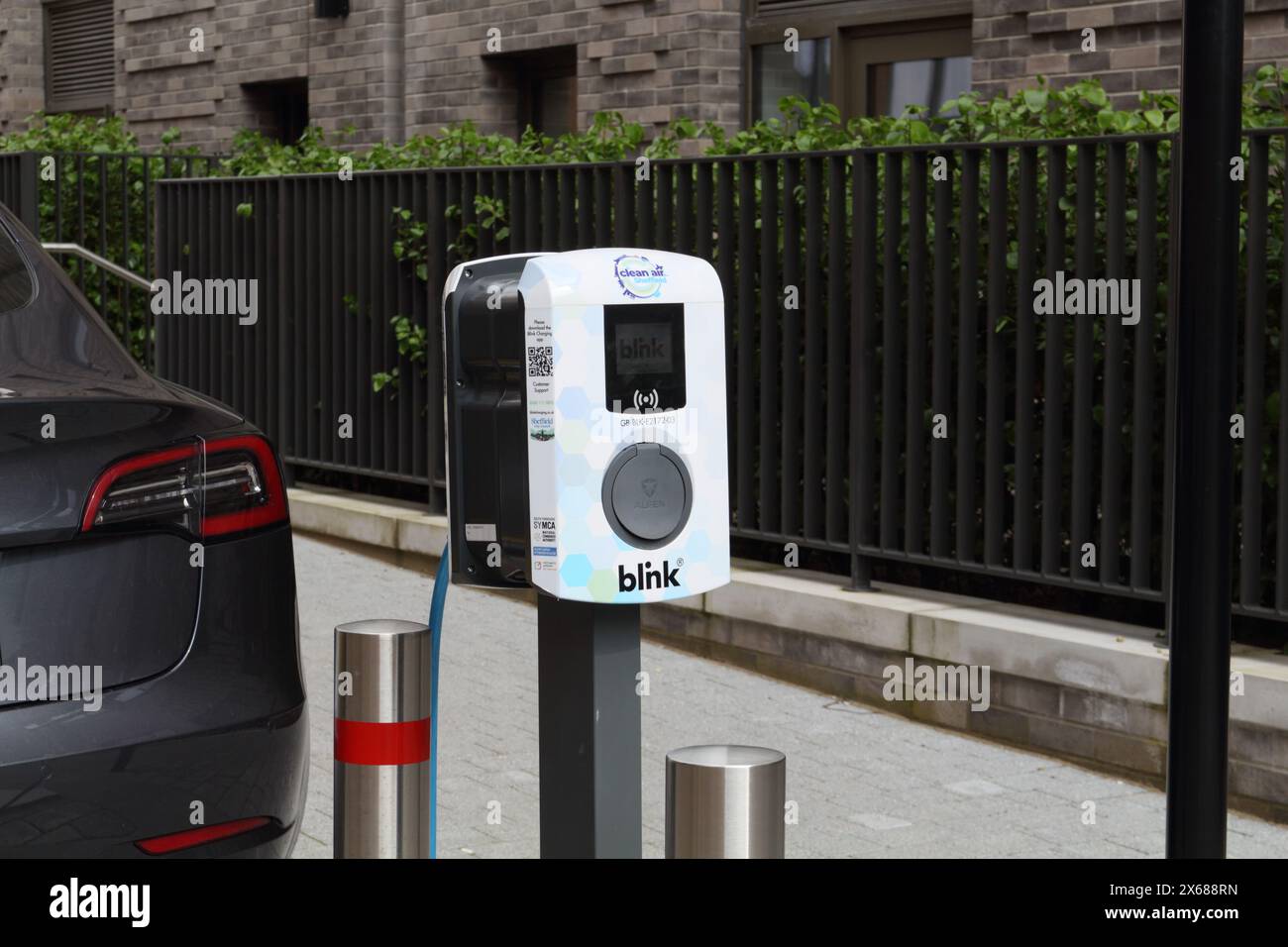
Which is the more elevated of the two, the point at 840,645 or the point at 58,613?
the point at 58,613

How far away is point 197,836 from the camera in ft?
10.6

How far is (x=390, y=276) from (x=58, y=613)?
6152mm

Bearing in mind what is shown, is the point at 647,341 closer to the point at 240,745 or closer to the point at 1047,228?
the point at 240,745

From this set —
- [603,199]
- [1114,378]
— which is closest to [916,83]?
[603,199]

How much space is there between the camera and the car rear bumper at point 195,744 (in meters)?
3.03

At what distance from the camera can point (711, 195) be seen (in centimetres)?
734

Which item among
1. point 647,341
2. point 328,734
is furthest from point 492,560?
point 328,734

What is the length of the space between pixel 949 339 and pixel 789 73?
4.52 meters

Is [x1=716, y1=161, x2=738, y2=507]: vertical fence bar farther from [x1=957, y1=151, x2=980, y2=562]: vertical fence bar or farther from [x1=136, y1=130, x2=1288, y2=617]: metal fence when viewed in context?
[x1=957, y1=151, x2=980, y2=562]: vertical fence bar

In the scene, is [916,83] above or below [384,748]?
above

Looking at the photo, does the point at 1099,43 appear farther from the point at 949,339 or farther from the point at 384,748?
the point at 384,748

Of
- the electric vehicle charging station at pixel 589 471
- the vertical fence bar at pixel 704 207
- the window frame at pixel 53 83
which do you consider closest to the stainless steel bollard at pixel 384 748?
the electric vehicle charging station at pixel 589 471

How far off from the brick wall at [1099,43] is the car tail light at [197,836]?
17.9ft

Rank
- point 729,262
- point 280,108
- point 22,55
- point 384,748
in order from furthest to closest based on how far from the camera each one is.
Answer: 1. point 22,55
2. point 280,108
3. point 729,262
4. point 384,748
